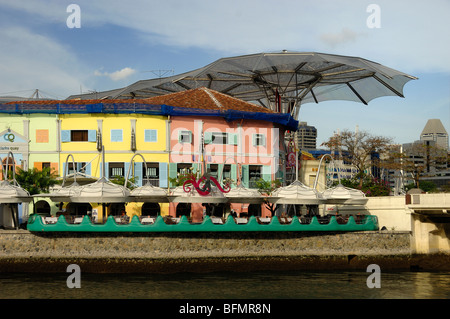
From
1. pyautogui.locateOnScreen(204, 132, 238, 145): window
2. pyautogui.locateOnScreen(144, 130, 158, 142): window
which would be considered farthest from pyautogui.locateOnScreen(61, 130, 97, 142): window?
pyautogui.locateOnScreen(204, 132, 238, 145): window

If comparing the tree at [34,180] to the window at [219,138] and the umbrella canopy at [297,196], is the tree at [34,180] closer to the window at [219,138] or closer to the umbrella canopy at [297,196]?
the window at [219,138]

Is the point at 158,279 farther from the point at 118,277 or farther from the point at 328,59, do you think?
the point at 328,59

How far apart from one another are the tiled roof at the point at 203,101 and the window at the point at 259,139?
2789mm

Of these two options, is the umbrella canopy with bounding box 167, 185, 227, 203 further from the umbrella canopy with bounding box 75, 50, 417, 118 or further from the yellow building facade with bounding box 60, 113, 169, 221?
the umbrella canopy with bounding box 75, 50, 417, 118

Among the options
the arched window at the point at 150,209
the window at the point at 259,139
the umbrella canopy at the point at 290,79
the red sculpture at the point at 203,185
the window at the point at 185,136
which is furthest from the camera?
the window at the point at 259,139

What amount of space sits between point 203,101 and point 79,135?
1221cm

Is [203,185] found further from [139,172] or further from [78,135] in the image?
[78,135]

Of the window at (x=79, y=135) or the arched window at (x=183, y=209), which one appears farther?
the window at (x=79, y=135)

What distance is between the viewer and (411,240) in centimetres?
4288

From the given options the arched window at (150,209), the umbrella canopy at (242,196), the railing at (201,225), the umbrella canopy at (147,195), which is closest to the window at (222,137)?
the arched window at (150,209)

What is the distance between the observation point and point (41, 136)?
174 ft

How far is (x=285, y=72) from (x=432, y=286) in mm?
32435

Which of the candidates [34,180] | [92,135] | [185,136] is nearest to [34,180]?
[34,180]

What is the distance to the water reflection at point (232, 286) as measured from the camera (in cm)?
3059
